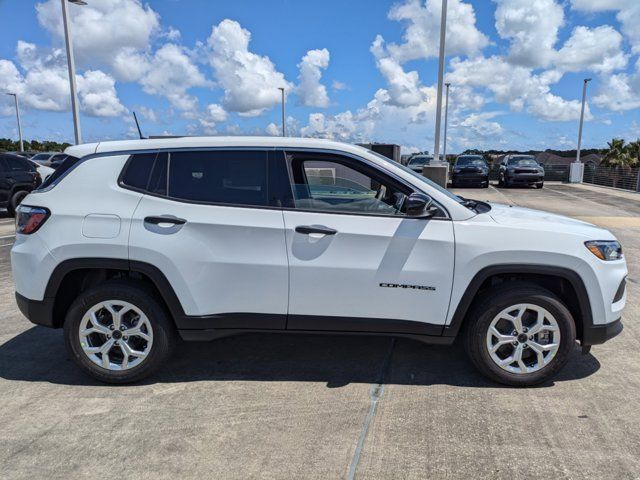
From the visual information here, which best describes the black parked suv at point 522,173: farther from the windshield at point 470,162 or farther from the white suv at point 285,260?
the white suv at point 285,260

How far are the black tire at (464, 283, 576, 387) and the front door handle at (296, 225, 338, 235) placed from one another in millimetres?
1195

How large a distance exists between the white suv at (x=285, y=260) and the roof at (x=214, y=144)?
0.01 metres

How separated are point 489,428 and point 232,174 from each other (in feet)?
8.00

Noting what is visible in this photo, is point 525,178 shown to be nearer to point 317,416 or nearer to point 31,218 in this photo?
point 317,416

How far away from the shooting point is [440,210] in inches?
137

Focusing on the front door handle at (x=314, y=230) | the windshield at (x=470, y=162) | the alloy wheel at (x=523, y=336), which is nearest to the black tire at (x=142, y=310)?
the front door handle at (x=314, y=230)

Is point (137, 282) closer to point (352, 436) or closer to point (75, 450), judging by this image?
point (75, 450)

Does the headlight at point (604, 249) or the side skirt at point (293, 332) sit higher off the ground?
the headlight at point (604, 249)

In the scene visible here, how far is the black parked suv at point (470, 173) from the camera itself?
23.5 metres

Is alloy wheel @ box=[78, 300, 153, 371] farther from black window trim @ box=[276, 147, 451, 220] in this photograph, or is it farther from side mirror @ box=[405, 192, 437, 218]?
side mirror @ box=[405, 192, 437, 218]

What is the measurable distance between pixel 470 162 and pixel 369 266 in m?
22.3

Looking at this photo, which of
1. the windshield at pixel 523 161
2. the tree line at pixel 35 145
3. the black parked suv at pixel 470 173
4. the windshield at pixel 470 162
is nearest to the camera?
the black parked suv at pixel 470 173

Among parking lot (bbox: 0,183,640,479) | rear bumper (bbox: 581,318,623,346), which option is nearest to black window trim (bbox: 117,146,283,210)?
parking lot (bbox: 0,183,640,479)

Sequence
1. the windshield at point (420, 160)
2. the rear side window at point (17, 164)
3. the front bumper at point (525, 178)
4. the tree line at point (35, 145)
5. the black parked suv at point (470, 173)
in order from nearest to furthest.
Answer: the rear side window at point (17, 164), the black parked suv at point (470, 173), the front bumper at point (525, 178), the windshield at point (420, 160), the tree line at point (35, 145)
